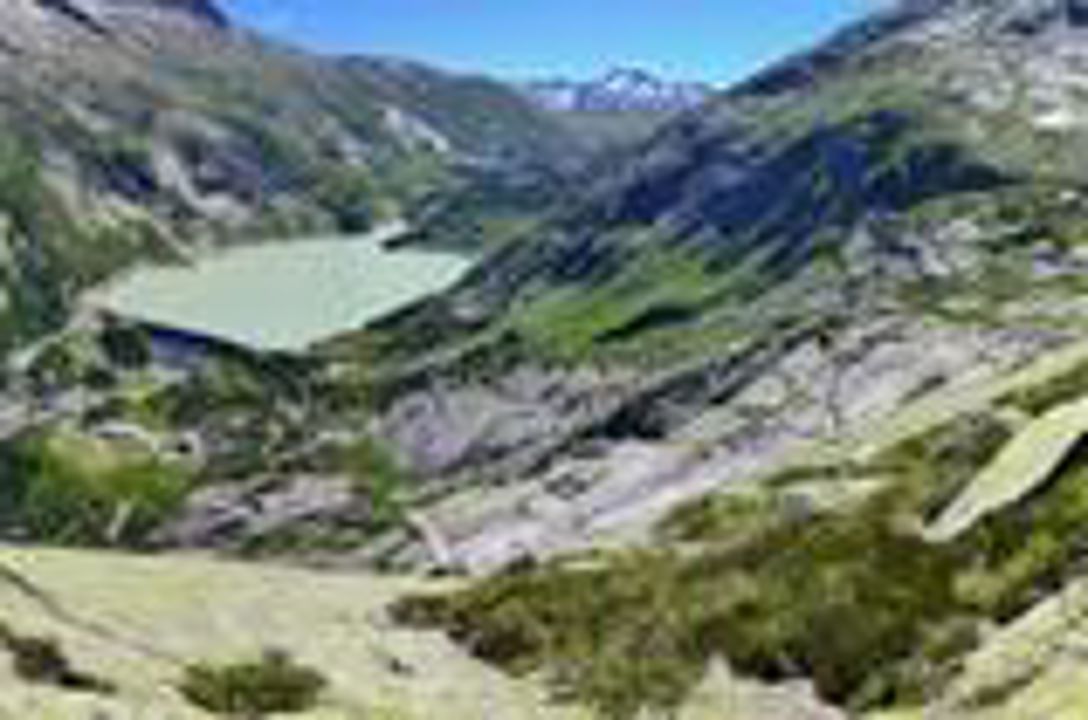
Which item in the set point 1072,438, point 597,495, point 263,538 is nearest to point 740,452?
point 597,495

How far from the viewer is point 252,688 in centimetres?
2589

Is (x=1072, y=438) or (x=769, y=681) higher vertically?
(x=1072, y=438)

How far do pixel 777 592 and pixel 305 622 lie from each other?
9709mm

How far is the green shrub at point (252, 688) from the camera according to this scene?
25.3 m

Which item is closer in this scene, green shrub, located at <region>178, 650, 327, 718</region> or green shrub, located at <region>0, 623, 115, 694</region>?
green shrub, located at <region>0, 623, 115, 694</region>

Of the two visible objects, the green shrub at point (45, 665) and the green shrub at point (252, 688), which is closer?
the green shrub at point (45, 665)

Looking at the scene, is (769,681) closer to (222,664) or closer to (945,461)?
(222,664)

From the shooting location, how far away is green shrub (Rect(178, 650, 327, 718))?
82.9 feet

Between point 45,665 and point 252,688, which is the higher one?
point 45,665

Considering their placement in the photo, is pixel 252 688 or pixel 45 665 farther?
pixel 252 688

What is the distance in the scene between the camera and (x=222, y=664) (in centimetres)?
2759

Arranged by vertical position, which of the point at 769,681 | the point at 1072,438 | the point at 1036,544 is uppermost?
the point at 1072,438

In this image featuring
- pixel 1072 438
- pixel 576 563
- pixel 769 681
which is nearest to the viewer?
pixel 769 681

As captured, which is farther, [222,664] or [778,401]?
[778,401]
